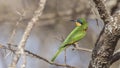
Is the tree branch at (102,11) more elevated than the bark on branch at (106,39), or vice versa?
the tree branch at (102,11)

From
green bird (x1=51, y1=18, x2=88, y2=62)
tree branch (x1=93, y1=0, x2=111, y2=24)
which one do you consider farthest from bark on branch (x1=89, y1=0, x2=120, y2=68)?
green bird (x1=51, y1=18, x2=88, y2=62)

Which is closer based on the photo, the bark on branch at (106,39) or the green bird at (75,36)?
the bark on branch at (106,39)

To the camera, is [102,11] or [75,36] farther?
[75,36]

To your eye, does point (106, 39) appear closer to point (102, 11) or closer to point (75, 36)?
point (102, 11)

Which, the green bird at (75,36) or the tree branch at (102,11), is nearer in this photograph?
the tree branch at (102,11)

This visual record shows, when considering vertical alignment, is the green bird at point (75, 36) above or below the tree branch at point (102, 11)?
below

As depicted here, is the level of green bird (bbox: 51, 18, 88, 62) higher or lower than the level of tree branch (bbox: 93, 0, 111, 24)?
lower

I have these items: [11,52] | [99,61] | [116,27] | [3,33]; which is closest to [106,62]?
[99,61]

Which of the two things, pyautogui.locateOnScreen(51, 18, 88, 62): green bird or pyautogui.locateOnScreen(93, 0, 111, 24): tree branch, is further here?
pyautogui.locateOnScreen(51, 18, 88, 62): green bird

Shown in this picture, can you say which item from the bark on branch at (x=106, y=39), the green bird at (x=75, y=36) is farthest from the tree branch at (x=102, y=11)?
the green bird at (x=75, y=36)

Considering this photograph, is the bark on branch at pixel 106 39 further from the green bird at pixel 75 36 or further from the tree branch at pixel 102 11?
the green bird at pixel 75 36

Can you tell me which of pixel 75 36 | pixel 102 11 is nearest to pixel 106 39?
pixel 102 11

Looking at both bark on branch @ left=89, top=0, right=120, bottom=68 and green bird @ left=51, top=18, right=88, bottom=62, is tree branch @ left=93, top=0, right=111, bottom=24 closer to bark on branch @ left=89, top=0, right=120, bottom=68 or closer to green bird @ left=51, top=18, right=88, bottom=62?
bark on branch @ left=89, top=0, right=120, bottom=68
